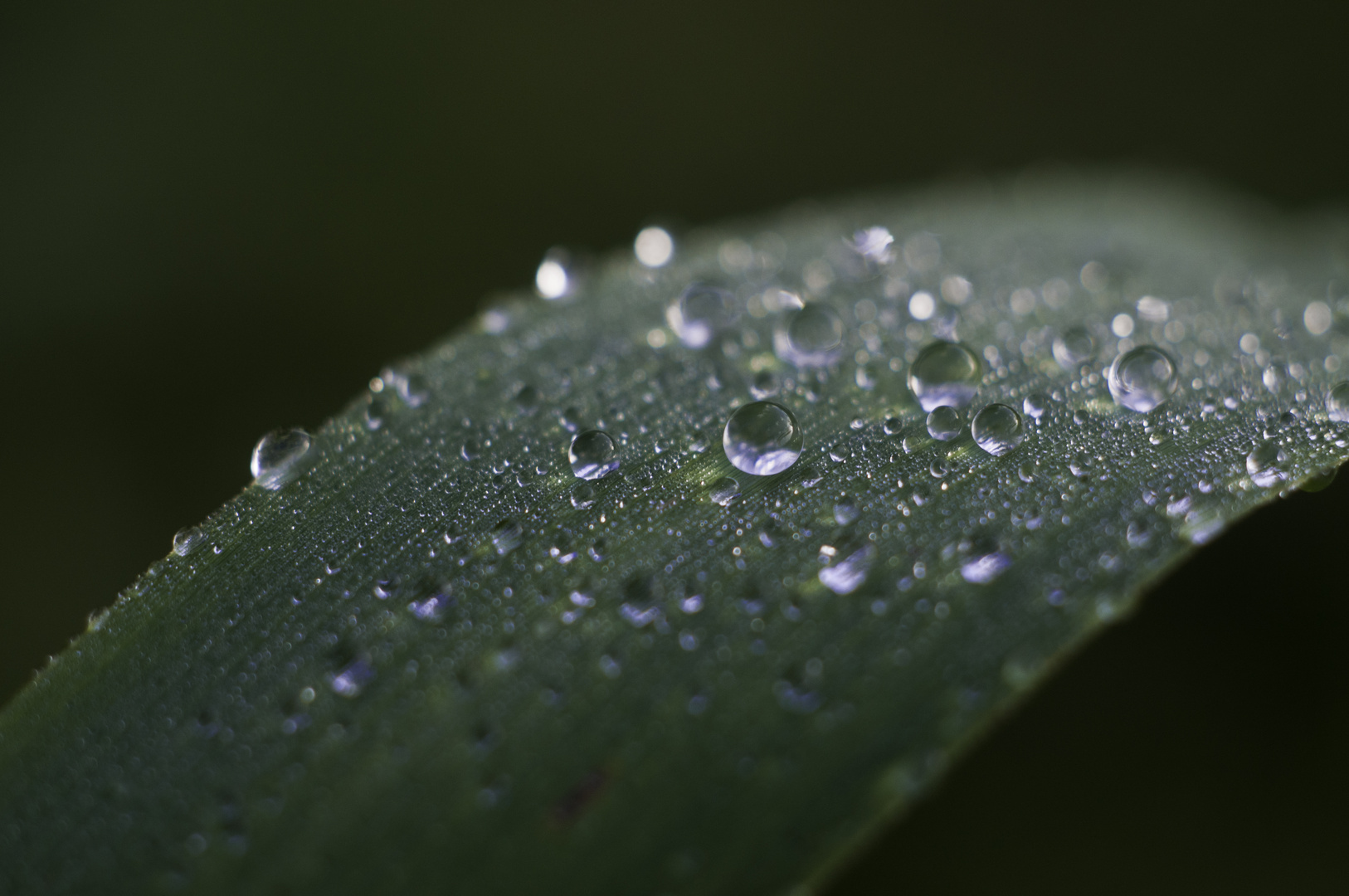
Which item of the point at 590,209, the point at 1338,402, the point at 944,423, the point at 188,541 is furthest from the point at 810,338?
the point at 590,209

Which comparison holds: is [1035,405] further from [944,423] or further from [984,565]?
[984,565]

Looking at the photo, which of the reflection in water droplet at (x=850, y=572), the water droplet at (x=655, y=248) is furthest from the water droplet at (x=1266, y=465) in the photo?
the water droplet at (x=655, y=248)

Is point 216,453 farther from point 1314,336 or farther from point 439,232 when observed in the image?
point 1314,336

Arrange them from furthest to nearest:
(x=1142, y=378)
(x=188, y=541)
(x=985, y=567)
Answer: (x=1142, y=378) → (x=188, y=541) → (x=985, y=567)

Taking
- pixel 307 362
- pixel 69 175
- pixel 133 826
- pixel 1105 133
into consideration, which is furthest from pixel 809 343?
pixel 1105 133

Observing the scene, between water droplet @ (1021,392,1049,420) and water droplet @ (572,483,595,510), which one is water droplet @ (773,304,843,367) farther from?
water droplet @ (572,483,595,510)

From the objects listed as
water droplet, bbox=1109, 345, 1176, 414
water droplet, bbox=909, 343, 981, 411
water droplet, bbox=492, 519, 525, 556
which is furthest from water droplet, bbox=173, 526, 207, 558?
water droplet, bbox=1109, 345, 1176, 414

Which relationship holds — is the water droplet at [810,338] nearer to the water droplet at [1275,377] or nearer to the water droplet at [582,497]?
the water droplet at [582,497]
